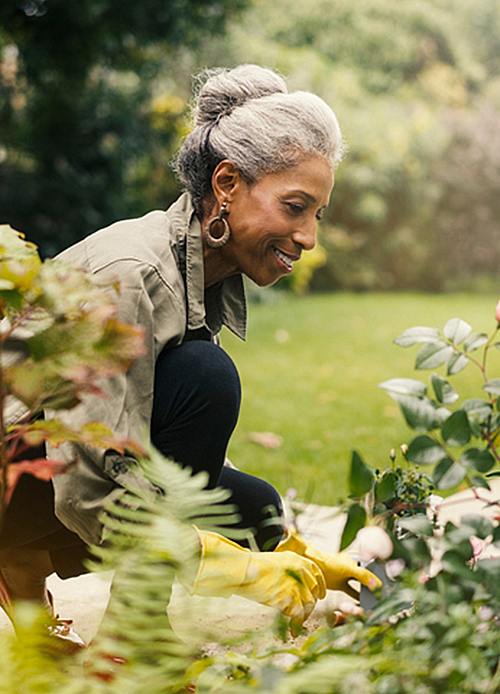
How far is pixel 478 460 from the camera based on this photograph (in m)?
0.72

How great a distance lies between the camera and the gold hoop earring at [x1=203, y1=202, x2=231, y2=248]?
1.51 m

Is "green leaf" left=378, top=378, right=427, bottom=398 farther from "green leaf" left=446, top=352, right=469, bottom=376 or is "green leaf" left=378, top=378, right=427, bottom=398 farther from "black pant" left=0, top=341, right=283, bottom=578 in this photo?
"black pant" left=0, top=341, right=283, bottom=578

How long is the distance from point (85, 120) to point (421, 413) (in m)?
6.63

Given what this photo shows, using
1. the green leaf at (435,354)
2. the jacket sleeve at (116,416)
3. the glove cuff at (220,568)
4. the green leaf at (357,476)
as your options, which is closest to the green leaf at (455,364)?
the green leaf at (435,354)

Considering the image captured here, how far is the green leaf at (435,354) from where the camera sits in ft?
2.77

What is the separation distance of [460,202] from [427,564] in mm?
11907

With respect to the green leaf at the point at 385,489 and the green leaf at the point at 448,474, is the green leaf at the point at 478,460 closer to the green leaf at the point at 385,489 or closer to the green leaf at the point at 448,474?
the green leaf at the point at 448,474

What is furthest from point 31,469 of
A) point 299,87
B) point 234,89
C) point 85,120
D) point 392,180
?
point 392,180

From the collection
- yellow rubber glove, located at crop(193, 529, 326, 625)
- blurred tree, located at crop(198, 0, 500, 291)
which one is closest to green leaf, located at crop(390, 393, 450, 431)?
yellow rubber glove, located at crop(193, 529, 326, 625)

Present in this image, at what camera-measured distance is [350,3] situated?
16.6 meters

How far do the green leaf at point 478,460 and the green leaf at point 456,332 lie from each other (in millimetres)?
179

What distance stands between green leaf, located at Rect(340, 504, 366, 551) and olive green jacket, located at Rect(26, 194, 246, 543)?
1.34 feet

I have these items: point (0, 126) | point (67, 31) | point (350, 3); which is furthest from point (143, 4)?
point (350, 3)

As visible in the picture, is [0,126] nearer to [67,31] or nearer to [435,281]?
[67,31]
